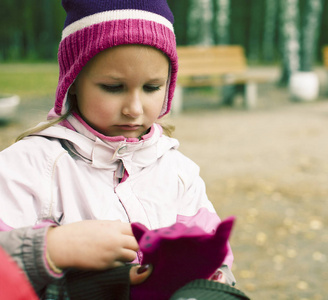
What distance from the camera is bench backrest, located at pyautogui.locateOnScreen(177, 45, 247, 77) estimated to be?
11.3 m

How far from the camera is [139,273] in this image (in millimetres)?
1240

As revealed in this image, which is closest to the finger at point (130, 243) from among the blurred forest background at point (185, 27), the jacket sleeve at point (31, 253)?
the jacket sleeve at point (31, 253)

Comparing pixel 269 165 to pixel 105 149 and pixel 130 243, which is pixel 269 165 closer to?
pixel 105 149

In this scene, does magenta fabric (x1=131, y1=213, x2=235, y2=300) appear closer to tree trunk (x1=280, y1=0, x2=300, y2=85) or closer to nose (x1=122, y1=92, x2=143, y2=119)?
nose (x1=122, y1=92, x2=143, y2=119)

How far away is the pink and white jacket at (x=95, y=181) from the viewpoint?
1.41m

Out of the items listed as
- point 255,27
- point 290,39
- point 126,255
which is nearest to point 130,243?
point 126,255

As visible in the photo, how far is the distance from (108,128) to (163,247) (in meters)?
0.57

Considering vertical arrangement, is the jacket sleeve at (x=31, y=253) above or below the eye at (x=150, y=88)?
below

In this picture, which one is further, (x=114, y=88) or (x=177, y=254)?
(x=114, y=88)

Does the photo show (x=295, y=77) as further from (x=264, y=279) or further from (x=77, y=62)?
(x=77, y=62)

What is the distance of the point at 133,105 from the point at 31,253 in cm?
57

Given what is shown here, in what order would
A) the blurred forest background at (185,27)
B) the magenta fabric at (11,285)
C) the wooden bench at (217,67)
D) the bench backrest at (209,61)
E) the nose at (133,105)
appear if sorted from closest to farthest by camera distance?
the magenta fabric at (11,285)
the nose at (133,105)
the wooden bench at (217,67)
the bench backrest at (209,61)
the blurred forest background at (185,27)

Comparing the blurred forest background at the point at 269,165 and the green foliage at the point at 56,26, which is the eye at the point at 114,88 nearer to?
the blurred forest background at the point at 269,165

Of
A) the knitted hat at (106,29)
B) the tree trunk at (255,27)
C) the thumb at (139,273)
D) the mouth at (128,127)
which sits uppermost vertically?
the knitted hat at (106,29)
